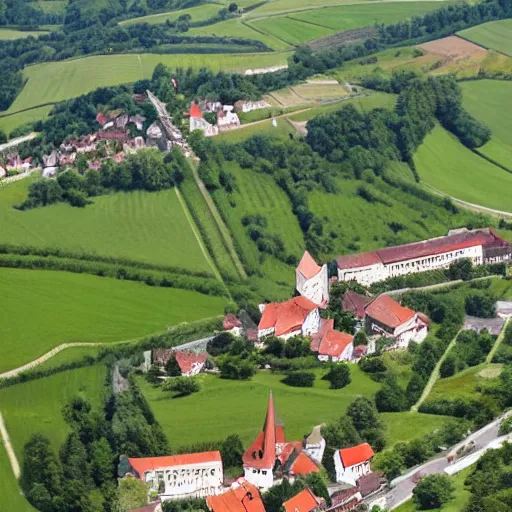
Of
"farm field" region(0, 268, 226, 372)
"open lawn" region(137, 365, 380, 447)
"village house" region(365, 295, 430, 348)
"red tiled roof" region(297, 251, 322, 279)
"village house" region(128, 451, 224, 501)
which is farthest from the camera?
"red tiled roof" region(297, 251, 322, 279)

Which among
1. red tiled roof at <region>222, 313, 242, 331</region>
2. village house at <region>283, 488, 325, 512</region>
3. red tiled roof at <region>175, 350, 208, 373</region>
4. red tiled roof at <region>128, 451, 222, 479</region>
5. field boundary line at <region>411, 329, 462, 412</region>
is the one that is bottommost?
field boundary line at <region>411, 329, 462, 412</region>

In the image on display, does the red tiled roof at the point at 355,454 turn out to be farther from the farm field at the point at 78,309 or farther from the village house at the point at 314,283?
the village house at the point at 314,283

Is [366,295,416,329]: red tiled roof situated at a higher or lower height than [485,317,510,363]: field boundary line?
higher

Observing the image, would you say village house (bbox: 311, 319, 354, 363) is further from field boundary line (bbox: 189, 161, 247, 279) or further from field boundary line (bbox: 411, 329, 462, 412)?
field boundary line (bbox: 189, 161, 247, 279)

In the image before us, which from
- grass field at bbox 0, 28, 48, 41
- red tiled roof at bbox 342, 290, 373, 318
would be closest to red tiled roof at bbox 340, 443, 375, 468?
red tiled roof at bbox 342, 290, 373, 318

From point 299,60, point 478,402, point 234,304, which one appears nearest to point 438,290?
point 234,304

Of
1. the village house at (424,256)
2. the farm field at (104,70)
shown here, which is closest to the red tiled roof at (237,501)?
the village house at (424,256)
